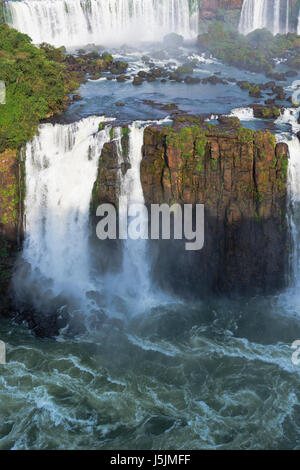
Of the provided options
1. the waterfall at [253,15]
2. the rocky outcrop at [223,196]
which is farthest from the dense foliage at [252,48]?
the rocky outcrop at [223,196]

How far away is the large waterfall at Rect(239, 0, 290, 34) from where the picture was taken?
142ft

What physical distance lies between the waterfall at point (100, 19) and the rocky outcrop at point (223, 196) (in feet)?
81.2

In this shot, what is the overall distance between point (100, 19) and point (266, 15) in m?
18.7

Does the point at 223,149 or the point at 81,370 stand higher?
the point at 223,149

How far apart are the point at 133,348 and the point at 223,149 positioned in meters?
8.39

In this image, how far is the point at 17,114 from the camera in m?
18.3

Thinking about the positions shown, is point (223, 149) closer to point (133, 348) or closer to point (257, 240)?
point (257, 240)

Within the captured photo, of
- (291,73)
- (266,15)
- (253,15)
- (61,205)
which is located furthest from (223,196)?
(266,15)

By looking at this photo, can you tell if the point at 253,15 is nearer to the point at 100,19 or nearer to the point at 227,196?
the point at 100,19

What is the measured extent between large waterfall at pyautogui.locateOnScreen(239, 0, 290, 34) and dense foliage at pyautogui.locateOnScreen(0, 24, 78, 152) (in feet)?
101

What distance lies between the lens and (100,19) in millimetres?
39031

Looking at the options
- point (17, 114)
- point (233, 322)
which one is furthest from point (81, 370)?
point (17, 114)

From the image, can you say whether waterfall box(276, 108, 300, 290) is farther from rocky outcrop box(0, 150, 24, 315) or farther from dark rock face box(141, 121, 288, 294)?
rocky outcrop box(0, 150, 24, 315)

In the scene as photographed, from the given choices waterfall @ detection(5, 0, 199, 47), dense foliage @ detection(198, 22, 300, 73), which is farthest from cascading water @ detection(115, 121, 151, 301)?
waterfall @ detection(5, 0, 199, 47)
